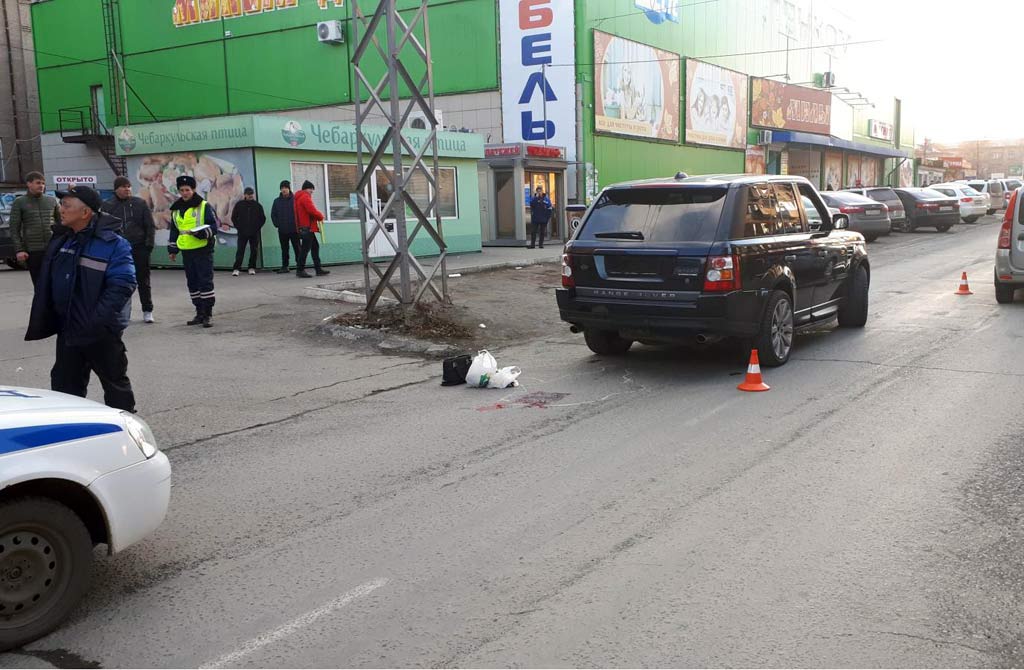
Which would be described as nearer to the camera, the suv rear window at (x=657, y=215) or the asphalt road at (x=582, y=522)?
the asphalt road at (x=582, y=522)

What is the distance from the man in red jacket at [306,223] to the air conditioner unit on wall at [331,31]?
18351mm

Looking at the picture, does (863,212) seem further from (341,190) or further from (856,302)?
(856,302)

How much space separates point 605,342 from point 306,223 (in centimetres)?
845

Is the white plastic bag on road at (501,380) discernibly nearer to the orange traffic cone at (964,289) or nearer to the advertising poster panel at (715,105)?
the orange traffic cone at (964,289)

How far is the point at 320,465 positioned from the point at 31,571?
2516 millimetres

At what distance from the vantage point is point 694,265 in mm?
8125

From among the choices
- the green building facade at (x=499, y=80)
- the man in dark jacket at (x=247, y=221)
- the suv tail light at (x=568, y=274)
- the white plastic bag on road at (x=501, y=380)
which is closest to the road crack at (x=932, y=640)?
the white plastic bag on road at (x=501, y=380)

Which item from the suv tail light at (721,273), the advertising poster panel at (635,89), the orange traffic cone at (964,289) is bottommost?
the orange traffic cone at (964,289)

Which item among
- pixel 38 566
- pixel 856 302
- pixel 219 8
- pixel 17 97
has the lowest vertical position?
pixel 38 566

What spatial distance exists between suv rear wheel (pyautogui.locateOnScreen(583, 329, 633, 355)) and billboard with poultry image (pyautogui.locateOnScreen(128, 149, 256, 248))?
33.6 ft

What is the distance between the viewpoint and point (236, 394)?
8.30m

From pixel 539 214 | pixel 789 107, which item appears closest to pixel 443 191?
pixel 539 214

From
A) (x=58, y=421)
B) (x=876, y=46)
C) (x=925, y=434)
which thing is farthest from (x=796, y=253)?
(x=876, y=46)

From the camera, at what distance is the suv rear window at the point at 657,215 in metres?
8.34
